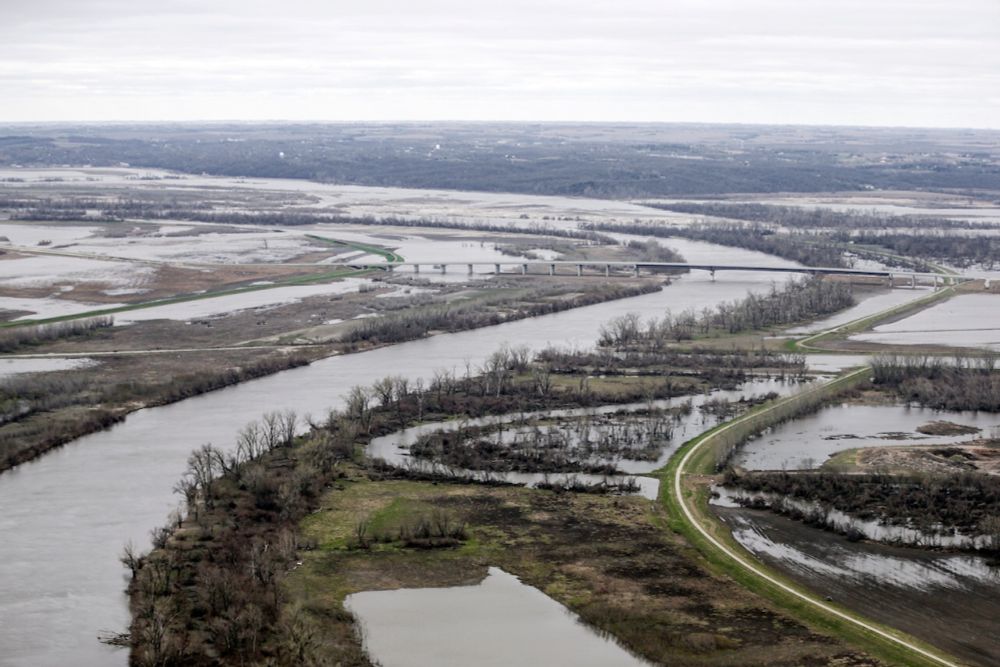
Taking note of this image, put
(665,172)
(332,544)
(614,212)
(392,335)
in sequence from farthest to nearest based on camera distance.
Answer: (665,172), (614,212), (392,335), (332,544)

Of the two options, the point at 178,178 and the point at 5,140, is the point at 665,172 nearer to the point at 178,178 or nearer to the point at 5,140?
the point at 178,178

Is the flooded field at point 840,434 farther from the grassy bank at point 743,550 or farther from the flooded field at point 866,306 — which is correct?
the flooded field at point 866,306

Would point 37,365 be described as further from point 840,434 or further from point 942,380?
point 942,380

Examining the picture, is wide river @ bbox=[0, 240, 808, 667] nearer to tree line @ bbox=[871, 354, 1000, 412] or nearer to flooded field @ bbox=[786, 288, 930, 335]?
flooded field @ bbox=[786, 288, 930, 335]

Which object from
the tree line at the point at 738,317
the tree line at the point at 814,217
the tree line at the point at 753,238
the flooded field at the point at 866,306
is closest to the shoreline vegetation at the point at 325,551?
the tree line at the point at 738,317

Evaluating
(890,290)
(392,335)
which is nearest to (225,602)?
(392,335)

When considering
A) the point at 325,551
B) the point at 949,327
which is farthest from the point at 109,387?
the point at 949,327
